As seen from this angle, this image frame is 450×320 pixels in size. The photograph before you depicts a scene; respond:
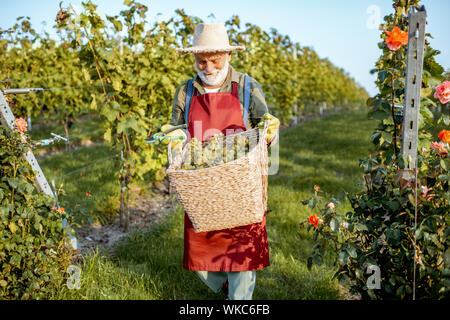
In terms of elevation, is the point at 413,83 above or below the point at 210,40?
below

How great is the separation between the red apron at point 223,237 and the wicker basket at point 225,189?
0.30 m

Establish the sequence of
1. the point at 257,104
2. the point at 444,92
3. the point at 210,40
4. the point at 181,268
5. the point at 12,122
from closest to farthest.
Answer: the point at 444,92
the point at 210,40
the point at 257,104
the point at 12,122
the point at 181,268

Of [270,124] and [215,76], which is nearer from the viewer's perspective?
[270,124]

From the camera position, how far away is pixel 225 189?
1765 mm

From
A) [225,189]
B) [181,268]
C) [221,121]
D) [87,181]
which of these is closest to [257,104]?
[221,121]

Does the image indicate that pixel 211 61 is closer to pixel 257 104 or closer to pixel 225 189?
pixel 257 104

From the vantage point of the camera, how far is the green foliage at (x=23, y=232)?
2.13m

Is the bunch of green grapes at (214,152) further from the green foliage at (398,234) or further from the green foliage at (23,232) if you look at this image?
the green foliage at (23,232)

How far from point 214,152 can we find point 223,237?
563mm

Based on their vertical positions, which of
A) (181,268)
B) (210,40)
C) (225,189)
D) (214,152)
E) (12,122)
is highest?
(210,40)

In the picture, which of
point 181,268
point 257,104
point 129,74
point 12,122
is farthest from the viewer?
point 129,74

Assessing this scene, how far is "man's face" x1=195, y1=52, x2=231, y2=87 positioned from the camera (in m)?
2.22

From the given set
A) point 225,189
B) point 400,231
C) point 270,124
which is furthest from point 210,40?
point 400,231

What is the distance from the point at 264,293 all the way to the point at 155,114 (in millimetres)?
3010
